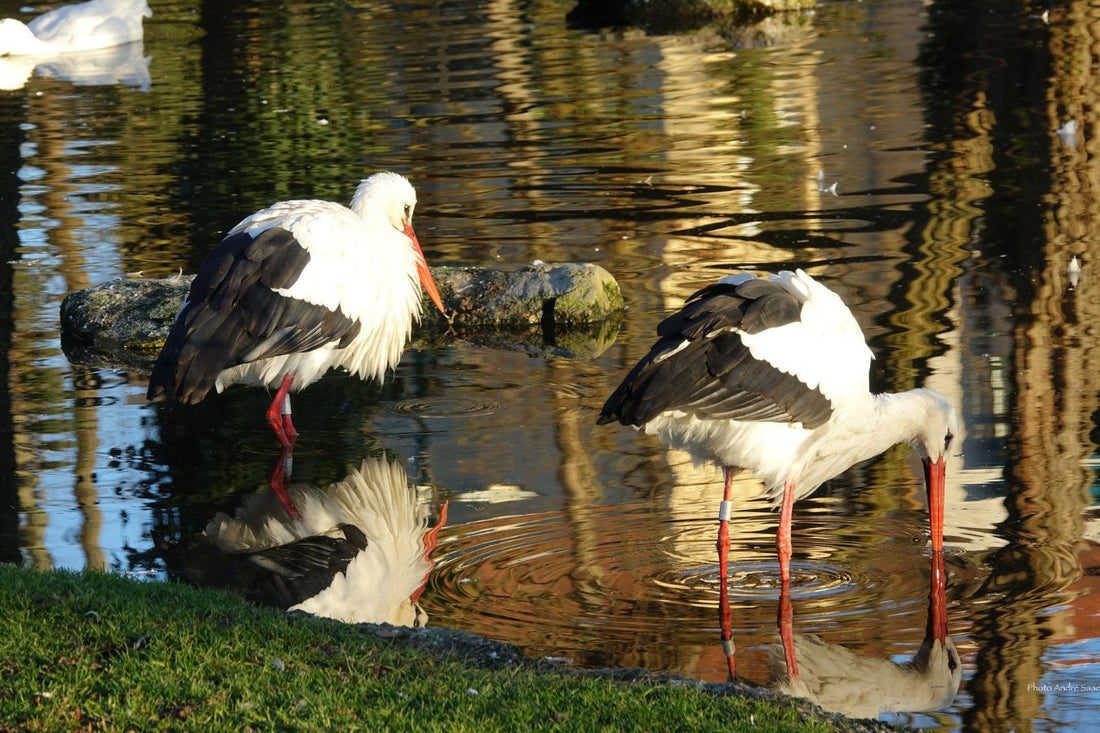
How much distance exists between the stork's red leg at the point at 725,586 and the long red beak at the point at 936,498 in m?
0.82

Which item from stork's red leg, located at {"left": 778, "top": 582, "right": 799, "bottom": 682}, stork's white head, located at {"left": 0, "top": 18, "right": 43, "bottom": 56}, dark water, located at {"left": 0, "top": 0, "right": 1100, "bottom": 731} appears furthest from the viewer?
stork's white head, located at {"left": 0, "top": 18, "right": 43, "bottom": 56}

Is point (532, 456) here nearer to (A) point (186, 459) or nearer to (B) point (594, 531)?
(B) point (594, 531)

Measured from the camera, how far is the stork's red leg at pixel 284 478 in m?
7.62

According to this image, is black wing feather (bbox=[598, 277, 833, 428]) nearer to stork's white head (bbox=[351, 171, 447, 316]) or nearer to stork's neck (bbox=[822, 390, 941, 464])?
stork's neck (bbox=[822, 390, 941, 464])

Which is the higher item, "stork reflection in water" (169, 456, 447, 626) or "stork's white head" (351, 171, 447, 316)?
"stork's white head" (351, 171, 447, 316)

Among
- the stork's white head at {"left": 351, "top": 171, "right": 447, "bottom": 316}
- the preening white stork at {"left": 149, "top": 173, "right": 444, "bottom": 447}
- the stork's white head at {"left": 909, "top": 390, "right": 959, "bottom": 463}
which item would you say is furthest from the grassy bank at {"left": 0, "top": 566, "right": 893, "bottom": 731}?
the stork's white head at {"left": 351, "top": 171, "right": 447, "bottom": 316}

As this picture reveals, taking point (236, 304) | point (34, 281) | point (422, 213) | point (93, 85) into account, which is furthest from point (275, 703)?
point (93, 85)

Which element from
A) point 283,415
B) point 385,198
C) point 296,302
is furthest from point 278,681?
point 385,198

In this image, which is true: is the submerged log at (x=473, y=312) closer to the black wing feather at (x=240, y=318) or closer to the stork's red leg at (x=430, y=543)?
the black wing feather at (x=240, y=318)

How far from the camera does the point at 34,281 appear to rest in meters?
12.4

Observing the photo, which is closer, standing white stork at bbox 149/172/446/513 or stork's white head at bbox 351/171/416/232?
standing white stork at bbox 149/172/446/513

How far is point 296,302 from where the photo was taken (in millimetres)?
8336

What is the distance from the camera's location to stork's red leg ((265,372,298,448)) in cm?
853

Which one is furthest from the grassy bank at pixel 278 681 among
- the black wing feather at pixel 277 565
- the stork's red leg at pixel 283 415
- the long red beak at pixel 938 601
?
the stork's red leg at pixel 283 415
